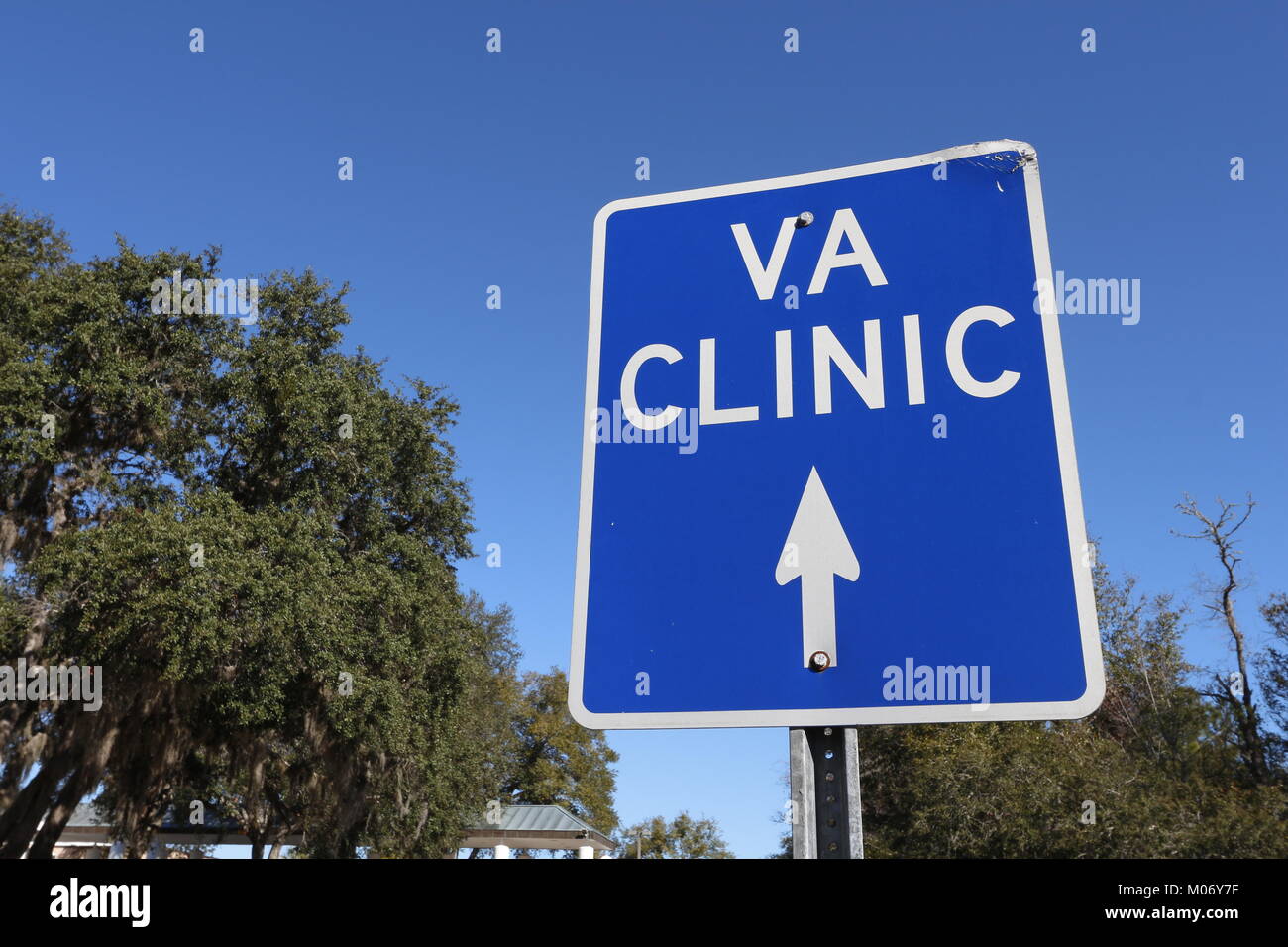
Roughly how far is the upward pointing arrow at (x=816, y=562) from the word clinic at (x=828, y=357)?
173mm

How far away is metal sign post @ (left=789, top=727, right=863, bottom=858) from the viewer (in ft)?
4.46

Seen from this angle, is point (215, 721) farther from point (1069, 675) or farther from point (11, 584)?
point (1069, 675)

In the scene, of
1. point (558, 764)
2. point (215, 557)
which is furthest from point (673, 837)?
point (215, 557)

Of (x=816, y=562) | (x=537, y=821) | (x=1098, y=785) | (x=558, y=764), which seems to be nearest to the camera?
(x=816, y=562)

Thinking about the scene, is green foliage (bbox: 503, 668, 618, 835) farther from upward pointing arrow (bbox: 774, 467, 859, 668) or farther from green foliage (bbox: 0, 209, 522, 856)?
upward pointing arrow (bbox: 774, 467, 859, 668)

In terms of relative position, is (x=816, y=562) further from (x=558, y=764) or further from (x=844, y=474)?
(x=558, y=764)

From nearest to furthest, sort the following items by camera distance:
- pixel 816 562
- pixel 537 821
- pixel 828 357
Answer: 1. pixel 816 562
2. pixel 828 357
3. pixel 537 821

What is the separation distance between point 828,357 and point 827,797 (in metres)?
0.74

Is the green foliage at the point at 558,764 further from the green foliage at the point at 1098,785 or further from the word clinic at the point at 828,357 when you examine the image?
the word clinic at the point at 828,357

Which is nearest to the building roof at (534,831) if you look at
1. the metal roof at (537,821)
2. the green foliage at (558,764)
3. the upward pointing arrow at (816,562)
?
the metal roof at (537,821)

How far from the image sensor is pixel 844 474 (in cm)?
159

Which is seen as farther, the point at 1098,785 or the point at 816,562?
the point at 1098,785

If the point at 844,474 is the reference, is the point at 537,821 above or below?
below
